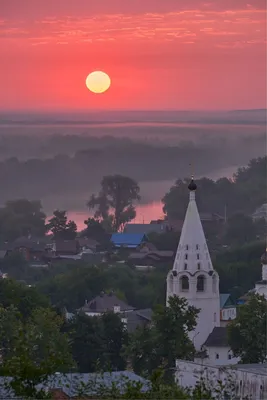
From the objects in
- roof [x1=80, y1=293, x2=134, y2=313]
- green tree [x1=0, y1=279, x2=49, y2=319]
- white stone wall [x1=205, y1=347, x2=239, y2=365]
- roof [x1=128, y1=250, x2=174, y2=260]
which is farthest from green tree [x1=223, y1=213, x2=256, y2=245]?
white stone wall [x1=205, y1=347, x2=239, y2=365]

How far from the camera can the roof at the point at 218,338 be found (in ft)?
148

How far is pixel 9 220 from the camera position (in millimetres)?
96375

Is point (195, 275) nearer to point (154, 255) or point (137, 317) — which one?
point (137, 317)

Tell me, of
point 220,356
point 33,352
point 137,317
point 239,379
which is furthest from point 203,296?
point 239,379

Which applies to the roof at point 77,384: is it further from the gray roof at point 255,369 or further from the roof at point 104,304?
the roof at point 104,304

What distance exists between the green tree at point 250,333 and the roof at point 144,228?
145ft

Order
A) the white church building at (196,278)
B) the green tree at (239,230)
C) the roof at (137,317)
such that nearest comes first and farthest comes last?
1. the white church building at (196,278)
2. the roof at (137,317)
3. the green tree at (239,230)

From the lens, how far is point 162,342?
41.8m

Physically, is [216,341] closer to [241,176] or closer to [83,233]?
[83,233]

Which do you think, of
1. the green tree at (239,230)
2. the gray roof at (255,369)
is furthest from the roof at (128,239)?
the gray roof at (255,369)

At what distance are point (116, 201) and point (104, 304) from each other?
4317 cm

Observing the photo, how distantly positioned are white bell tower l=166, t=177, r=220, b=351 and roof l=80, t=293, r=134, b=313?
20.7 feet

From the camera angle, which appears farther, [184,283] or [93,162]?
[93,162]

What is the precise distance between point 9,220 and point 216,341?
168ft
